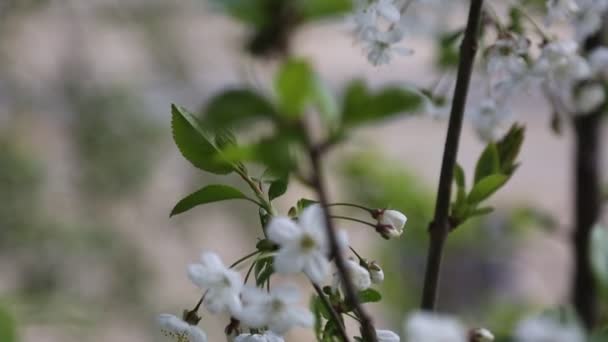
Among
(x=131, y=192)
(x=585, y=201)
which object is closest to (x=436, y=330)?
(x=585, y=201)

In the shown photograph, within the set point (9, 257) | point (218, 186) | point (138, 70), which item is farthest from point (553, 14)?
point (138, 70)

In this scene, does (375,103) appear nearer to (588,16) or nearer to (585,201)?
(588,16)

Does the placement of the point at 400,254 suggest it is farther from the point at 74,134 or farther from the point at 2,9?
the point at 2,9

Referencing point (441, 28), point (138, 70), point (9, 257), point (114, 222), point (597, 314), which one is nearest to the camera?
point (597, 314)

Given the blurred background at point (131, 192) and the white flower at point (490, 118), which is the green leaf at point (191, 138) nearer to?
the white flower at point (490, 118)

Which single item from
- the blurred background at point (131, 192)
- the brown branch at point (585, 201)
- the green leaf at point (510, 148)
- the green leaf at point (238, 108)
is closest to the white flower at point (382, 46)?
the green leaf at point (510, 148)

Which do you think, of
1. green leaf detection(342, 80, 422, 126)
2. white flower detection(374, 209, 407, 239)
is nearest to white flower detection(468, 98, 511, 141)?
white flower detection(374, 209, 407, 239)
